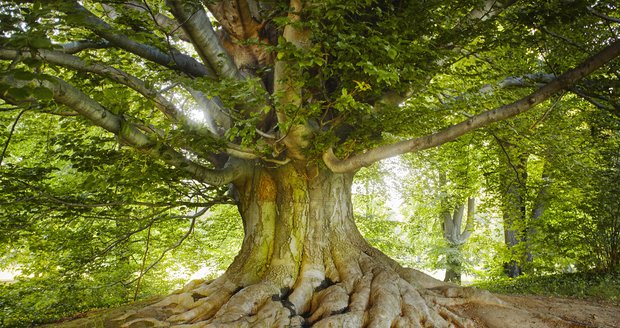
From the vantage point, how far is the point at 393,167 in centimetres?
1140

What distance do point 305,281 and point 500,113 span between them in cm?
314

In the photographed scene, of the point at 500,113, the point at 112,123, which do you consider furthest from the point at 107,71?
the point at 500,113

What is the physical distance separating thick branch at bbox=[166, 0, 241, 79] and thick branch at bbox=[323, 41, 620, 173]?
200cm

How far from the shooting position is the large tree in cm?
325

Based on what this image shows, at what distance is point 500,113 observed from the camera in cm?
334

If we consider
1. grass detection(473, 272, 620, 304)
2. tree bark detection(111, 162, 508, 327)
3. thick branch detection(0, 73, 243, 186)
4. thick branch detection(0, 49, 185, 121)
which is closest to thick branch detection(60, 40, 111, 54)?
thick branch detection(0, 49, 185, 121)

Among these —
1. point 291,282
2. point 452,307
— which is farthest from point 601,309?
point 291,282

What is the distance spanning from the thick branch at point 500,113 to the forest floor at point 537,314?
224 cm

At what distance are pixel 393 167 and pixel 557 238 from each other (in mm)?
5190

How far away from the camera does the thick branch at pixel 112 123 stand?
2.94 m

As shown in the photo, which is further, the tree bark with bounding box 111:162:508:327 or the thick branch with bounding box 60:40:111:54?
the thick branch with bounding box 60:40:111:54

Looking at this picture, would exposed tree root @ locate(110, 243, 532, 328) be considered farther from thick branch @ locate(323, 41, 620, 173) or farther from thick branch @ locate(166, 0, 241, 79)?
thick branch @ locate(166, 0, 241, 79)

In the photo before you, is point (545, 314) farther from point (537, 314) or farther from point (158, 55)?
point (158, 55)

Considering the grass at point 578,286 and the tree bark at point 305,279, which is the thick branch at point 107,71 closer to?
the tree bark at point 305,279
